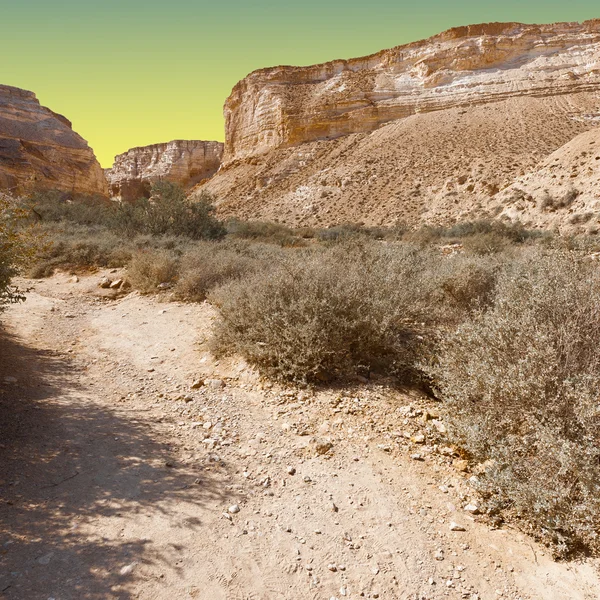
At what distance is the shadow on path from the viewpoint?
7.55 feet


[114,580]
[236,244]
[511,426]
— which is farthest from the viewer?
[236,244]

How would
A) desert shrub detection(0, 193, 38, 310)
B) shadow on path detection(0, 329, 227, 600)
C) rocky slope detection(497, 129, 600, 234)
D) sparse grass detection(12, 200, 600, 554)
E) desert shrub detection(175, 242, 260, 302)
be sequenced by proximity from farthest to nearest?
rocky slope detection(497, 129, 600, 234) < desert shrub detection(175, 242, 260, 302) < desert shrub detection(0, 193, 38, 310) < sparse grass detection(12, 200, 600, 554) < shadow on path detection(0, 329, 227, 600)

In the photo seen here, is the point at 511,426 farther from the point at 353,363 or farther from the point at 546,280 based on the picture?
the point at 353,363

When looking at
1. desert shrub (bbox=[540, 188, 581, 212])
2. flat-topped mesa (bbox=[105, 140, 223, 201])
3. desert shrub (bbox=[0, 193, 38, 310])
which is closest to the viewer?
desert shrub (bbox=[0, 193, 38, 310])

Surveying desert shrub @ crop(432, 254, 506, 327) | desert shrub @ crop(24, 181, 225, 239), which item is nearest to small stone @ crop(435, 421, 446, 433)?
desert shrub @ crop(432, 254, 506, 327)

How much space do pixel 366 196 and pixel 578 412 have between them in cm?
2980

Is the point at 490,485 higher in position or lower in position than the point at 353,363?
lower

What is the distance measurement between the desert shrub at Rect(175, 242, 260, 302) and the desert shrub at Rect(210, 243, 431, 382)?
81.4 inches

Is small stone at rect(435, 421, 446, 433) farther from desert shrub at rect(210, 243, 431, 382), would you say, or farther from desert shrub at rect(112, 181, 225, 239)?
desert shrub at rect(112, 181, 225, 239)

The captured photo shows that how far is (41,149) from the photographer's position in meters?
39.2

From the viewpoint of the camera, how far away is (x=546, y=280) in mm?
3471

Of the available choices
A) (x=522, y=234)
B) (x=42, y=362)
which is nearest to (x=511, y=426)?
(x=42, y=362)

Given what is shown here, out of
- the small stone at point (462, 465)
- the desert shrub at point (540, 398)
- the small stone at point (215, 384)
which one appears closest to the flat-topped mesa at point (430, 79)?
the desert shrub at point (540, 398)

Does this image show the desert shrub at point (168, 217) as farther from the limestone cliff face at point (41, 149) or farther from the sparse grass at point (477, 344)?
the limestone cliff face at point (41, 149)
